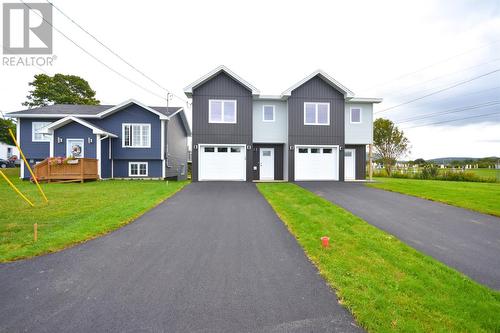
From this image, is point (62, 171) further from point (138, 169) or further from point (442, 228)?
point (442, 228)

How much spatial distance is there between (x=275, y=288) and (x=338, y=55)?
21578 mm

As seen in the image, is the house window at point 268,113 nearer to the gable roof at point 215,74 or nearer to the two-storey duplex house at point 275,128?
the two-storey duplex house at point 275,128

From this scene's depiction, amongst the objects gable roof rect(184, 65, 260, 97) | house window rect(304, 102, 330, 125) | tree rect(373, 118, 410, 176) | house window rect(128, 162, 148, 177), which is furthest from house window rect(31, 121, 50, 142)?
tree rect(373, 118, 410, 176)

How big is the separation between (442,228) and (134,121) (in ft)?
64.8

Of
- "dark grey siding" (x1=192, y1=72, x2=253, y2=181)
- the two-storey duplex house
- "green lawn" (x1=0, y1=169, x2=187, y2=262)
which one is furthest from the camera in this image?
the two-storey duplex house

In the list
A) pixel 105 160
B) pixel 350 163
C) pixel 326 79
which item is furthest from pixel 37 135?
pixel 350 163

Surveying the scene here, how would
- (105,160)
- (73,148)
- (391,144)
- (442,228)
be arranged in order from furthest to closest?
(391,144)
(105,160)
(73,148)
(442,228)

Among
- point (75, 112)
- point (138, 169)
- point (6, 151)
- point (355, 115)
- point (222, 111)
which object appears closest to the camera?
point (222, 111)

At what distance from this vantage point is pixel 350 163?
18.0 meters

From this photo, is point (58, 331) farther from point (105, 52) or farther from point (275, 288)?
point (105, 52)

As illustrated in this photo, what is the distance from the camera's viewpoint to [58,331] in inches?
96.6

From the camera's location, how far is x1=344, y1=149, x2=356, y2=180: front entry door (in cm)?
1791

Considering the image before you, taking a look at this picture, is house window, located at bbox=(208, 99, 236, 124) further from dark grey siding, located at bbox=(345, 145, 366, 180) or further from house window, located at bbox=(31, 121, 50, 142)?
house window, located at bbox=(31, 121, 50, 142)

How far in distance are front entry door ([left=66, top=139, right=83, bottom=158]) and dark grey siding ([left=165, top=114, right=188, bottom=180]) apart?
19.6 ft
